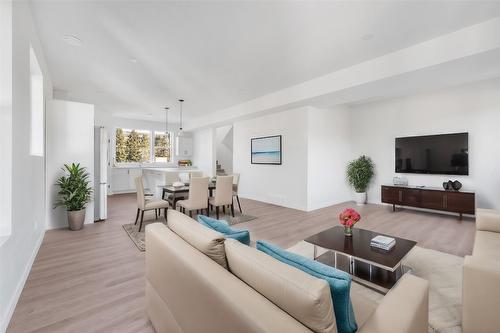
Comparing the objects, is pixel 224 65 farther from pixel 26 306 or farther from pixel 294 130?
pixel 26 306

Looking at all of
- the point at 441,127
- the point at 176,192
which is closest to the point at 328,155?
the point at 441,127

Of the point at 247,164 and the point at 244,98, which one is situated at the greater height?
the point at 244,98

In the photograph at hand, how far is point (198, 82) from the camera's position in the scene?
4.72 meters

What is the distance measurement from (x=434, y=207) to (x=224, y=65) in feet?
16.3

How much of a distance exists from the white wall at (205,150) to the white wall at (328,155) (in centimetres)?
427

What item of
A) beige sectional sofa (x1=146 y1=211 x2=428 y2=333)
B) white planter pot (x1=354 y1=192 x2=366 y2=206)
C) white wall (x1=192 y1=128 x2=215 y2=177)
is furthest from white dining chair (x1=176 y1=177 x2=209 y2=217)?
white wall (x1=192 y1=128 x2=215 y2=177)

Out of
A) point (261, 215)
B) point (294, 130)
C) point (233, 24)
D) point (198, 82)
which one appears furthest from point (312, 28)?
point (261, 215)

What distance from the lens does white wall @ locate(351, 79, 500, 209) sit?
14.6 ft

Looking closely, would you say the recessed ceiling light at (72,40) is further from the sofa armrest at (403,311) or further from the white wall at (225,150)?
the white wall at (225,150)

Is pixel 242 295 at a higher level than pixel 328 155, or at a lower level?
lower

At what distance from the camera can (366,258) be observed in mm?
2051

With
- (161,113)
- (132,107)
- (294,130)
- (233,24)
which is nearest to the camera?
(233,24)

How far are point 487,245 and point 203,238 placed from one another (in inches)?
104

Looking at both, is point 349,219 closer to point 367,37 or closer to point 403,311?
point 403,311
